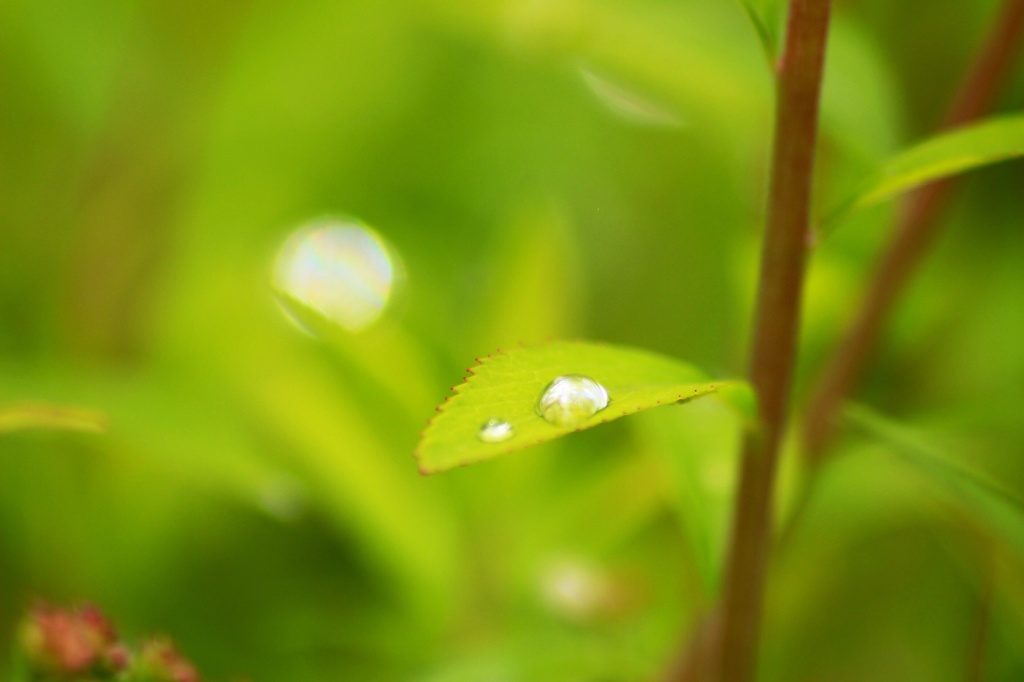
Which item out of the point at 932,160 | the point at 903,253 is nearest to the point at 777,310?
the point at 932,160

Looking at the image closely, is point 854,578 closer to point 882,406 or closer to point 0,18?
point 882,406

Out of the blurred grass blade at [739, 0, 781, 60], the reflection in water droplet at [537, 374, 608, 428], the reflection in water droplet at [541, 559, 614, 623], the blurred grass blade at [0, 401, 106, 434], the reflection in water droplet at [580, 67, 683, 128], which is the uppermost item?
the reflection in water droplet at [580, 67, 683, 128]

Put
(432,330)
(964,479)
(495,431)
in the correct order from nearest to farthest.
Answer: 1. (495,431)
2. (964,479)
3. (432,330)

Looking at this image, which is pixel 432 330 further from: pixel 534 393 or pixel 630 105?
pixel 534 393

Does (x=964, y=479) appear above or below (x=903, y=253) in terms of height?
below

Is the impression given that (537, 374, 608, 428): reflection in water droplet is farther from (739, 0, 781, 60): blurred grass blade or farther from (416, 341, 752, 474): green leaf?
(739, 0, 781, 60): blurred grass blade

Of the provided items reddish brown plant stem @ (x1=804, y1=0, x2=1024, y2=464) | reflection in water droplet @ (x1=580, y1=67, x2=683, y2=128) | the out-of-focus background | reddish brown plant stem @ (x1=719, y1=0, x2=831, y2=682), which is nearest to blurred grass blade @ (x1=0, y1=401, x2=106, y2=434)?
the out-of-focus background

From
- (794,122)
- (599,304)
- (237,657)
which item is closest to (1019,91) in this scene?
(599,304)
